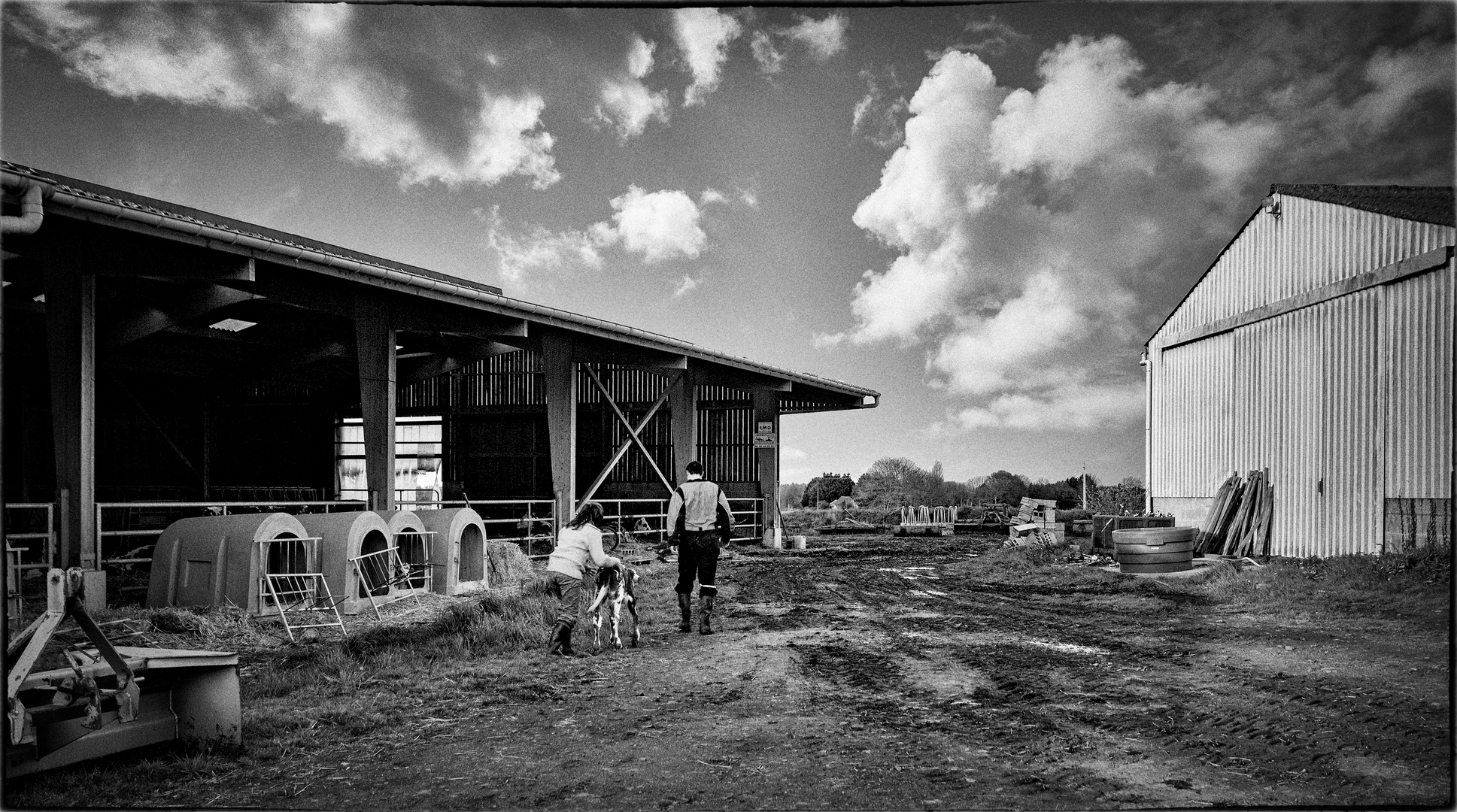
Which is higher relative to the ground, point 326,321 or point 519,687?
point 326,321

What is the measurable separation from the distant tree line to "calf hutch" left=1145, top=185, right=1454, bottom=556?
2263 centimetres

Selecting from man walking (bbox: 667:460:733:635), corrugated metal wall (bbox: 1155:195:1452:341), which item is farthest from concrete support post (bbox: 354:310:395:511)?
corrugated metal wall (bbox: 1155:195:1452:341)

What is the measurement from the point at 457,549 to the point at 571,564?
17.4 ft

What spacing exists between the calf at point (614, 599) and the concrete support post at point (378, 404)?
22.3 ft

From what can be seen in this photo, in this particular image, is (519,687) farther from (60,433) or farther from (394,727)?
(60,433)

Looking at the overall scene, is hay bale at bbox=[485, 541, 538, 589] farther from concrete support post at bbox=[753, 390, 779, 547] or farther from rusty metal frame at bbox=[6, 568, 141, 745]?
concrete support post at bbox=[753, 390, 779, 547]

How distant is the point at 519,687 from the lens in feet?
23.7

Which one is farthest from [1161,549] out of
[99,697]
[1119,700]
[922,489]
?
[922,489]

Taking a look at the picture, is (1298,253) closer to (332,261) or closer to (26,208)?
(332,261)

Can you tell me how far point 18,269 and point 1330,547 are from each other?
19917mm

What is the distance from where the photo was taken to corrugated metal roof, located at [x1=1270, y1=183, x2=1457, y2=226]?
12297mm

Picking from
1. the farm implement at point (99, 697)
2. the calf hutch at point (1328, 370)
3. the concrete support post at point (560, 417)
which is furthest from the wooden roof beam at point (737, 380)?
the farm implement at point (99, 697)

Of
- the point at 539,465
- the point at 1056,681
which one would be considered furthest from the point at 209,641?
the point at 539,465

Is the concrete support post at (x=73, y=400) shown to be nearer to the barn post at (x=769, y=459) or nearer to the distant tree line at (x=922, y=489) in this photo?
the barn post at (x=769, y=459)
